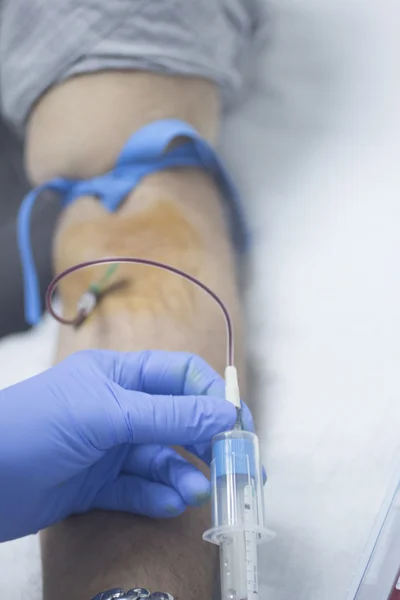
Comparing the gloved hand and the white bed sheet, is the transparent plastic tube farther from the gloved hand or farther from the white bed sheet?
the white bed sheet

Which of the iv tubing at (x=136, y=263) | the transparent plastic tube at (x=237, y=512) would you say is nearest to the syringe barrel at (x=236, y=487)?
the transparent plastic tube at (x=237, y=512)

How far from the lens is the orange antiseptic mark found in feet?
2.81

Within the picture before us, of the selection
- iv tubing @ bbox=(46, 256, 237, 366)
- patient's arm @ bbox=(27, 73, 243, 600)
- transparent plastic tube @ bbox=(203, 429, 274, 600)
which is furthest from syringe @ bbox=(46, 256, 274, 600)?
iv tubing @ bbox=(46, 256, 237, 366)

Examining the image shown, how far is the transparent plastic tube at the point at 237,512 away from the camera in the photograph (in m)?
0.54

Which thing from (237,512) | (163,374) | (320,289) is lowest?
(237,512)

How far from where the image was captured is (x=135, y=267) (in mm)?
883

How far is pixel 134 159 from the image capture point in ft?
3.16

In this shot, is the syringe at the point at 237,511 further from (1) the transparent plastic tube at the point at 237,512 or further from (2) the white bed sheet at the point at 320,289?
(2) the white bed sheet at the point at 320,289

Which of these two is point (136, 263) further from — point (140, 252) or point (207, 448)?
point (207, 448)

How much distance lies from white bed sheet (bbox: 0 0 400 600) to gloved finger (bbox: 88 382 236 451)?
170 millimetres

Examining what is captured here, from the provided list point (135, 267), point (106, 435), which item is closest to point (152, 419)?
point (106, 435)

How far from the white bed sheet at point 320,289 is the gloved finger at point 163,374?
0.45 feet

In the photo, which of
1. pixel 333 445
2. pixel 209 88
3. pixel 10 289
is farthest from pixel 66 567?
pixel 209 88

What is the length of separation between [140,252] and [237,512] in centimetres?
43
